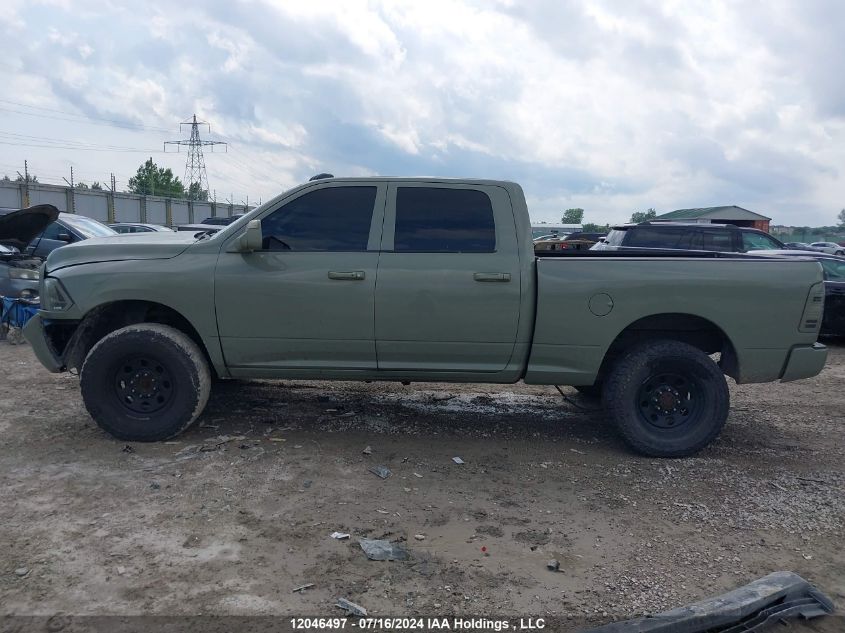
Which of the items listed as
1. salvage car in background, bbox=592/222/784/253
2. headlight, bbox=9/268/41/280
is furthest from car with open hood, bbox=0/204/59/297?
salvage car in background, bbox=592/222/784/253

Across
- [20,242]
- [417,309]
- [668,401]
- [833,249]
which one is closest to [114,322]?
[417,309]

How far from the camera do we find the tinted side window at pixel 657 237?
465 inches

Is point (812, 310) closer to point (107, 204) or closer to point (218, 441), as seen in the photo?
point (218, 441)

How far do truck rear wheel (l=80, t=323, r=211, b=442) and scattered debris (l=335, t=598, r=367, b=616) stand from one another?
2.42 metres

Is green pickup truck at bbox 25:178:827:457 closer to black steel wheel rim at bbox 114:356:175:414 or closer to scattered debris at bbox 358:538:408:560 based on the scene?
black steel wheel rim at bbox 114:356:175:414

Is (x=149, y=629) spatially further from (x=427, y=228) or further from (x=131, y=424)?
(x=427, y=228)

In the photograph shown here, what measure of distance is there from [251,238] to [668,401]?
3.32 m

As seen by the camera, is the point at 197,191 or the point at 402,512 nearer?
the point at 402,512

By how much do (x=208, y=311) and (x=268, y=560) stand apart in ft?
7.17

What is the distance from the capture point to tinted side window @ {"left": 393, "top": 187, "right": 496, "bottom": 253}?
5.04 metres

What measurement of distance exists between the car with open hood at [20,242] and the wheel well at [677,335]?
7.82 meters

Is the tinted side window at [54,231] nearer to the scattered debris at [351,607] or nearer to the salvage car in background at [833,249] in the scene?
the scattered debris at [351,607]

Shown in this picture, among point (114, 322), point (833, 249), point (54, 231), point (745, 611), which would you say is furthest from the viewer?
point (833, 249)

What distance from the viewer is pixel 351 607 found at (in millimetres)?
3053
